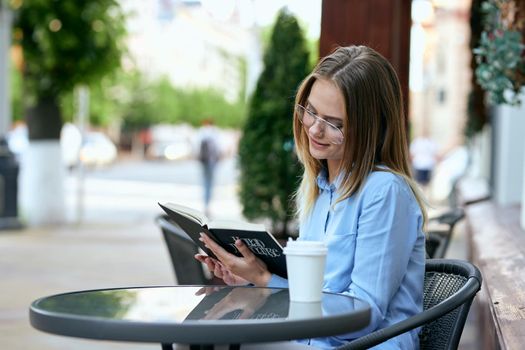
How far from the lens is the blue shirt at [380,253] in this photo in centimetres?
283

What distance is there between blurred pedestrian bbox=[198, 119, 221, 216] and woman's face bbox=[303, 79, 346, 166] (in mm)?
16007

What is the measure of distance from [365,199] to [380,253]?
0.60 ft

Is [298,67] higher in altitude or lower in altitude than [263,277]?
higher

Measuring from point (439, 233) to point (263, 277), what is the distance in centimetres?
305

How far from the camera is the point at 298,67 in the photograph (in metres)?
8.99

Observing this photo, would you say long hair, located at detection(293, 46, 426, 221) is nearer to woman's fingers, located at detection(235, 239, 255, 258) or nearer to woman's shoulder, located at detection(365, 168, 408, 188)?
woman's shoulder, located at detection(365, 168, 408, 188)

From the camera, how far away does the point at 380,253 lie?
9.29ft

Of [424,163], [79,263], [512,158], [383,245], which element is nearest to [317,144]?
[383,245]

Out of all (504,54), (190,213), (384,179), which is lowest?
(190,213)

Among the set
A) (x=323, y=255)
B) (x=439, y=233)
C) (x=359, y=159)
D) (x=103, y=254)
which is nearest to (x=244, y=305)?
(x=323, y=255)

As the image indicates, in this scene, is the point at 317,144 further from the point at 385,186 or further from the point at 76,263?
the point at 76,263

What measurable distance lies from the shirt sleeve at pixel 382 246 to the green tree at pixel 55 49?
12617 mm

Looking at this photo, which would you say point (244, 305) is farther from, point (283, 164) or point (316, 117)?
point (283, 164)

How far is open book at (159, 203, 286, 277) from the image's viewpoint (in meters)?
2.74
